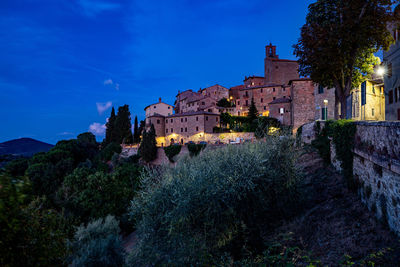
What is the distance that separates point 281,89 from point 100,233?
5220 centimetres

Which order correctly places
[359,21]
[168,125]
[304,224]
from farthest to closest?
[168,125] < [359,21] < [304,224]

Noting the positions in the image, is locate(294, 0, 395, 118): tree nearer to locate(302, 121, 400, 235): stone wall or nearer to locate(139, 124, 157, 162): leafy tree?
locate(302, 121, 400, 235): stone wall

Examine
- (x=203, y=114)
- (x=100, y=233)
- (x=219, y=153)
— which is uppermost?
(x=203, y=114)

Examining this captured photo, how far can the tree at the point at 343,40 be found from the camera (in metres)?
13.3

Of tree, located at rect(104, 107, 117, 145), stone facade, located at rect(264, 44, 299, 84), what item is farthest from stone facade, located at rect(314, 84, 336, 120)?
tree, located at rect(104, 107, 117, 145)

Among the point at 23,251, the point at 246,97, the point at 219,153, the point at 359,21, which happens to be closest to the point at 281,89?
the point at 246,97

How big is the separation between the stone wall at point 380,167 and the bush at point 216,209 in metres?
3.66

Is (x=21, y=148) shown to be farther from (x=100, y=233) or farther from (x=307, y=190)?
(x=307, y=190)

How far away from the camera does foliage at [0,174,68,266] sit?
12.4 feet

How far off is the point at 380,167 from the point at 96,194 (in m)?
27.6

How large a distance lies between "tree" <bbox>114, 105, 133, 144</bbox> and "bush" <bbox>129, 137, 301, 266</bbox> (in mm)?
43194

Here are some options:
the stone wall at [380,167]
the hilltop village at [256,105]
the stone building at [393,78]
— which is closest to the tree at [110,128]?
the hilltop village at [256,105]

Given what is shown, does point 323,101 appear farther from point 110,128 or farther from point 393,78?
point 110,128

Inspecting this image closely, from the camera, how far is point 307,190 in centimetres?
1174
